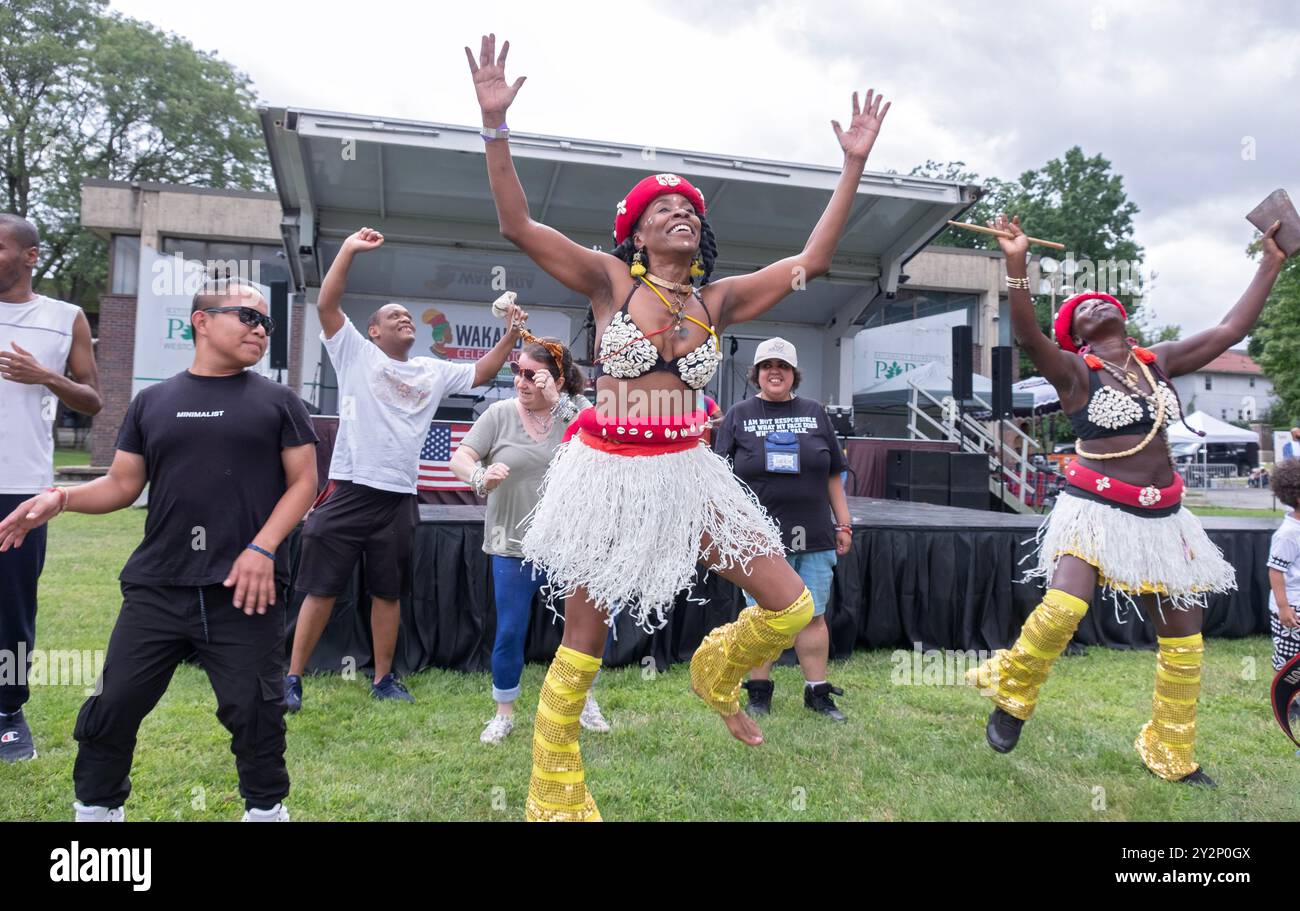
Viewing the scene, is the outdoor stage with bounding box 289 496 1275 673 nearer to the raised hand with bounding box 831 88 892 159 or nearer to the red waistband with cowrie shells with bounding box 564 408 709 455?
the red waistband with cowrie shells with bounding box 564 408 709 455

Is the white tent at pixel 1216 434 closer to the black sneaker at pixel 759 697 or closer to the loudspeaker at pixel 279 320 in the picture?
the loudspeaker at pixel 279 320

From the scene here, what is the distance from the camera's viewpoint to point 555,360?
3.87 m

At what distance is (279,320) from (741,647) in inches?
331

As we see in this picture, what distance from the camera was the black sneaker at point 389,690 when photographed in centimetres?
417

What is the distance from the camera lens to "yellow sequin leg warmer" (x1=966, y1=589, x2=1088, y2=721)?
3105 millimetres

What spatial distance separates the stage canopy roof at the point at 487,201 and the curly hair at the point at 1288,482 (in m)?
6.57

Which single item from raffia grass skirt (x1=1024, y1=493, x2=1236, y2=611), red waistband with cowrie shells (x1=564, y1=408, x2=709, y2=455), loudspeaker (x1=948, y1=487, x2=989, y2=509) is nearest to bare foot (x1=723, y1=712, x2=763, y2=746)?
red waistband with cowrie shells (x1=564, y1=408, x2=709, y2=455)

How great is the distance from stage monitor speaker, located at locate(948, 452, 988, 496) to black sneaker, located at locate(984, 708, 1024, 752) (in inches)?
325

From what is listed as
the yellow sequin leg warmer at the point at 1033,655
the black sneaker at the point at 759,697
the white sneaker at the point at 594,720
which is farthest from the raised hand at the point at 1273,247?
the white sneaker at the point at 594,720

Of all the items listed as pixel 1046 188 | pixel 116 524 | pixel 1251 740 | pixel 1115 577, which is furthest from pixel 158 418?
pixel 1046 188

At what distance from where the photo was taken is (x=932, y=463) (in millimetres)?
10945

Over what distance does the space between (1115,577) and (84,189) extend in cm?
2055

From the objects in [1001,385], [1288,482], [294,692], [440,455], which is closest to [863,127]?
[1288,482]
